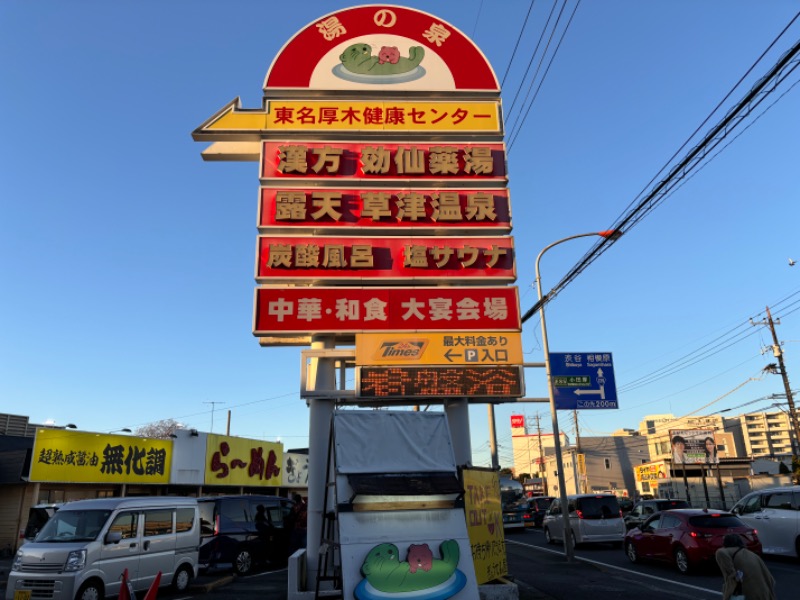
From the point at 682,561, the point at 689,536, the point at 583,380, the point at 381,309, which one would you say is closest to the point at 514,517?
the point at 583,380

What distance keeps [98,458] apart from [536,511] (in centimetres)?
2295

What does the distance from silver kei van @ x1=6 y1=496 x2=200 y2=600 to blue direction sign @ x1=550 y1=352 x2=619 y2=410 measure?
11.5 m

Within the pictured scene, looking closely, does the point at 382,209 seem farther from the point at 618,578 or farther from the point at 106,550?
the point at 618,578

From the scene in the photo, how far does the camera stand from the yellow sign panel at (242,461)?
93.6 feet

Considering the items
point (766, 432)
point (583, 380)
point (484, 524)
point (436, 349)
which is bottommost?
point (484, 524)

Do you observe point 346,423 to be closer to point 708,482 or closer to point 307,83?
point 307,83

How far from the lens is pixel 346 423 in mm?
9031

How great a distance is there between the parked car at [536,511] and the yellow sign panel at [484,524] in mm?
23560

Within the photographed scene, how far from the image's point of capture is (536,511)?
1329 inches

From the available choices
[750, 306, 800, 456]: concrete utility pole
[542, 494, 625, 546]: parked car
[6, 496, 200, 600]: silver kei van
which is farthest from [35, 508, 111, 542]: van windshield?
[750, 306, 800, 456]: concrete utility pole

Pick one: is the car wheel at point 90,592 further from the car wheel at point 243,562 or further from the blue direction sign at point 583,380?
the blue direction sign at point 583,380

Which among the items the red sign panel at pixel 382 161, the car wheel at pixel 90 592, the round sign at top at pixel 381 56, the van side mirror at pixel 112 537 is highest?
the round sign at top at pixel 381 56

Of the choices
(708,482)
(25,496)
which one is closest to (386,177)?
(25,496)

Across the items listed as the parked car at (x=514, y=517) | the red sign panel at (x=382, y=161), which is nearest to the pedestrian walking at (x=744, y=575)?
the red sign panel at (x=382, y=161)
